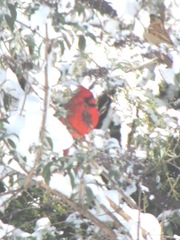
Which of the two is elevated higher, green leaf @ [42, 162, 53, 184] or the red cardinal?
the red cardinal

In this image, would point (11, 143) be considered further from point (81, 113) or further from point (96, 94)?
point (96, 94)

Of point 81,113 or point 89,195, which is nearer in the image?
point 89,195

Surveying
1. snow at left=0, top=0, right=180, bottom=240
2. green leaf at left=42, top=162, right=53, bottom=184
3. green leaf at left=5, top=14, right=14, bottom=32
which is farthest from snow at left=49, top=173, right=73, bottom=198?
green leaf at left=5, top=14, right=14, bottom=32

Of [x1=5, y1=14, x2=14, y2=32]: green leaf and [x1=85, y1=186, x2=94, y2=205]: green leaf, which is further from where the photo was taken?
[x1=85, y1=186, x2=94, y2=205]: green leaf

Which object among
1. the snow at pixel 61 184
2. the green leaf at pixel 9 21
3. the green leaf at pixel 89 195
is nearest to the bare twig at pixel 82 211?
the snow at pixel 61 184

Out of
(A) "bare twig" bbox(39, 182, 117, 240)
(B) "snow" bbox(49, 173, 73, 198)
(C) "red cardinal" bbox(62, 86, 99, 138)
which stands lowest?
(A) "bare twig" bbox(39, 182, 117, 240)

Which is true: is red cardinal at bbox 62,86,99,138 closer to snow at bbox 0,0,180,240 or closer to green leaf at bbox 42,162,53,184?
snow at bbox 0,0,180,240

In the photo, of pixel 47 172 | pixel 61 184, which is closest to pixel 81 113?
pixel 61 184

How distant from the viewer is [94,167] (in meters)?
2.46

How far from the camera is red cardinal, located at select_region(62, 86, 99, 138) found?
8.48 feet

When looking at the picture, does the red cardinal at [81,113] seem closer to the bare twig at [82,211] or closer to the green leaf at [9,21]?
the bare twig at [82,211]

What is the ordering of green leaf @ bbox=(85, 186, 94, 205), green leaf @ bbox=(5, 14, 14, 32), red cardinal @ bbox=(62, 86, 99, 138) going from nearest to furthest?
green leaf @ bbox=(5, 14, 14, 32), green leaf @ bbox=(85, 186, 94, 205), red cardinal @ bbox=(62, 86, 99, 138)

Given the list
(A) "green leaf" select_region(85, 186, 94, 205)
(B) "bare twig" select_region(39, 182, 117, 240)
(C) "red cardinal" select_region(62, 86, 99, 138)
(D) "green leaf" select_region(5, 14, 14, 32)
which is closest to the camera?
(D) "green leaf" select_region(5, 14, 14, 32)

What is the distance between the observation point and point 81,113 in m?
2.69
